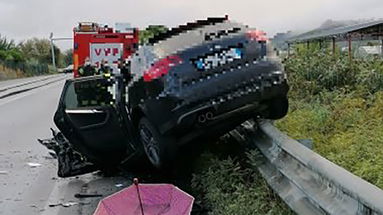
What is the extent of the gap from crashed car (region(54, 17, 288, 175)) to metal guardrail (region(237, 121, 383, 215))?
0.42 meters

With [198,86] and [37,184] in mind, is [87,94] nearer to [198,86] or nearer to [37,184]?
[37,184]

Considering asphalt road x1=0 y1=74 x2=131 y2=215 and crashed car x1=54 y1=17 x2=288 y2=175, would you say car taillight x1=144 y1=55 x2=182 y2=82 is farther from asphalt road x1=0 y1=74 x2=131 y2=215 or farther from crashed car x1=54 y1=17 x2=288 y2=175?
asphalt road x1=0 y1=74 x2=131 y2=215

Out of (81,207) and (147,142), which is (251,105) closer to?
(147,142)

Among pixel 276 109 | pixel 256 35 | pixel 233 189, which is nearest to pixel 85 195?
pixel 233 189

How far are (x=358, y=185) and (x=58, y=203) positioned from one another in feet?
14.1

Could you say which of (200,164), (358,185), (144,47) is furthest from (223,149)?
(358,185)

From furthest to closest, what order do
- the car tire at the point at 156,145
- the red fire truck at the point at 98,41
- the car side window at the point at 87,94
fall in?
the red fire truck at the point at 98,41 < the car side window at the point at 87,94 < the car tire at the point at 156,145

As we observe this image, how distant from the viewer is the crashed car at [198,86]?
573 centimetres

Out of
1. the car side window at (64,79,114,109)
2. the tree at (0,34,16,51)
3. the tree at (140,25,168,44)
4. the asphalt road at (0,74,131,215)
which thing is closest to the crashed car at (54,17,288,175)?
the tree at (140,25,168,44)

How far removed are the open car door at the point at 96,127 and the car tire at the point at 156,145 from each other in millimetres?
610

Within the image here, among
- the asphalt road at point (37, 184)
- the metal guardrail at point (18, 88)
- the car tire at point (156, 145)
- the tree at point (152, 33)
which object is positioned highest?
the tree at point (152, 33)

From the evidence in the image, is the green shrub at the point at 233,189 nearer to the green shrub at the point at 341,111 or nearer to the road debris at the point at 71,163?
the green shrub at the point at 341,111

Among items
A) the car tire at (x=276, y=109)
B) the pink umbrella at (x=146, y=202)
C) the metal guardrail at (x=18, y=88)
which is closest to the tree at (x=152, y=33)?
the car tire at (x=276, y=109)

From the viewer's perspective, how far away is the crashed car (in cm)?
573
